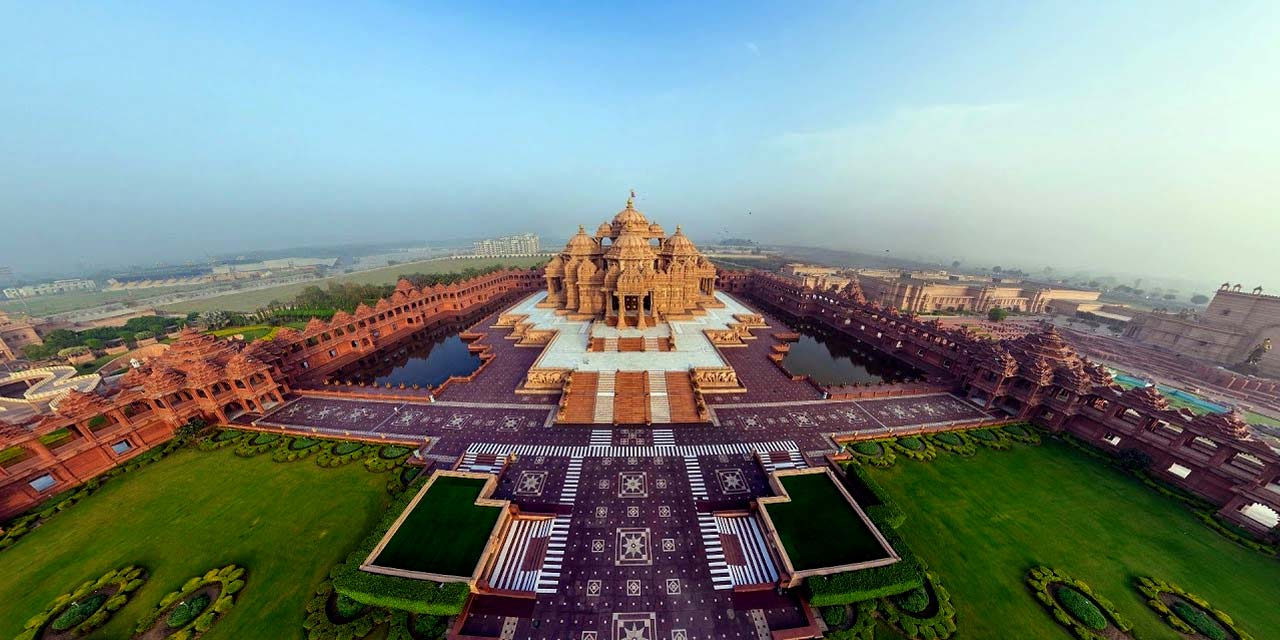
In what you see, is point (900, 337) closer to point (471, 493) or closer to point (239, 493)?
point (471, 493)

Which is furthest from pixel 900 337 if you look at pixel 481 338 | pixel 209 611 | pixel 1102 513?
pixel 209 611

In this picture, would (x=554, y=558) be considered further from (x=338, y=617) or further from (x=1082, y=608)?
(x=1082, y=608)

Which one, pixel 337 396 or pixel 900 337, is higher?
pixel 900 337

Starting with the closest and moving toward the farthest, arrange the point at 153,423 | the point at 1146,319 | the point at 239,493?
1. the point at 239,493
2. the point at 153,423
3. the point at 1146,319

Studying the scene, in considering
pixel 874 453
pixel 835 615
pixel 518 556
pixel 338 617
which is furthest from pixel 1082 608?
pixel 338 617

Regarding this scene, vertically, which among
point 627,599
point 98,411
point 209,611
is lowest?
point 209,611

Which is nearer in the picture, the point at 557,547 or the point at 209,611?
the point at 209,611

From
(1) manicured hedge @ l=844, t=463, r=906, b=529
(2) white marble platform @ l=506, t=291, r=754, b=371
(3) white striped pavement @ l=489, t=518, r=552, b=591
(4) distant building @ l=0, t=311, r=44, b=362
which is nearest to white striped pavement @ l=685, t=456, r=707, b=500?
(3) white striped pavement @ l=489, t=518, r=552, b=591
